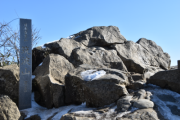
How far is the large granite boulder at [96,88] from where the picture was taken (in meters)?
5.91

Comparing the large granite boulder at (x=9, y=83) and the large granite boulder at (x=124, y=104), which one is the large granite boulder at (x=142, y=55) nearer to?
the large granite boulder at (x=124, y=104)

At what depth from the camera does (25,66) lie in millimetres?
7371

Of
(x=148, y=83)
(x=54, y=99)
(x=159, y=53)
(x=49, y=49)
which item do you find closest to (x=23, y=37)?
(x=49, y=49)

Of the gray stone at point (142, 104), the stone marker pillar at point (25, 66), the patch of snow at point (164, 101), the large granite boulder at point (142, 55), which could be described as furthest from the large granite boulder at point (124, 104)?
the large granite boulder at point (142, 55)

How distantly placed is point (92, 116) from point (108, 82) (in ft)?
4.60

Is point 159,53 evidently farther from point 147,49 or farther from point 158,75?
point 158,75

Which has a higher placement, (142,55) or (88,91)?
(142,55)

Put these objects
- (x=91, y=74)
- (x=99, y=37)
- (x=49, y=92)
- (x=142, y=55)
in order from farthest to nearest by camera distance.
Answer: (x=142, y=55) < (x=99, y=37) < (x=49, y=92) < (x=91, y=74)

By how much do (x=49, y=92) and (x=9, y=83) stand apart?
186cm

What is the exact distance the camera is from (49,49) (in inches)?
383

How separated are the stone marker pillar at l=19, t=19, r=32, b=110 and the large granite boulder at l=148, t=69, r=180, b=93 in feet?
17.5

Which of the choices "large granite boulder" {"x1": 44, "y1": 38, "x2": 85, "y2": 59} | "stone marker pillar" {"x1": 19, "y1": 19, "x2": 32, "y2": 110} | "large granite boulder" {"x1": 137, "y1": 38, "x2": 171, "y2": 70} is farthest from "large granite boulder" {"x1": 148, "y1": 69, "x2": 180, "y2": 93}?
"large granite boulder" {"x1": 137, "y1": 38, "x2": 171, "y2": 70}

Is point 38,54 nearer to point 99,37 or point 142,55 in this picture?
point 99,37

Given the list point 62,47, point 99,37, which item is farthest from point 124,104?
point 99,37
